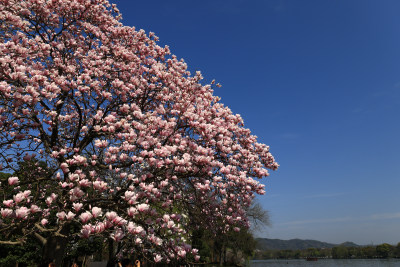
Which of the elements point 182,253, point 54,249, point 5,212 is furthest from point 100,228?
point 54,249

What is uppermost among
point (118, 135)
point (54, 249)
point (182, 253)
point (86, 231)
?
point (118, 135)

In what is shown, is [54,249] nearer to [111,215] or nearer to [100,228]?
[100,228]

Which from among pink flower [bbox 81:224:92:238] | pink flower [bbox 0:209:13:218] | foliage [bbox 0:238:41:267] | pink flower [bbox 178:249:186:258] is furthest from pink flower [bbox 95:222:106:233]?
foliage [bbox 0:238:41:267]

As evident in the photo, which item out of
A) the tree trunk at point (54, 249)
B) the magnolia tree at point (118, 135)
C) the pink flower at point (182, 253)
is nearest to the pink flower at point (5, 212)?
the magnolia tree at point (118, 135)

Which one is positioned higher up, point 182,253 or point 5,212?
point 5,212

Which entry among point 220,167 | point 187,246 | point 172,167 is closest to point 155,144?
point 172,167

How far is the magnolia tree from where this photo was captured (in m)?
6.84

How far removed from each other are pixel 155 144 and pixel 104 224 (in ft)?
9.68

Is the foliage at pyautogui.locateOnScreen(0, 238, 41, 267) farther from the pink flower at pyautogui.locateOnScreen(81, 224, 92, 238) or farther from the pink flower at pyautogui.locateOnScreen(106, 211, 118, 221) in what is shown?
the pink flower at pyautogui.locateOnScreen(106, 211, 118, 221)

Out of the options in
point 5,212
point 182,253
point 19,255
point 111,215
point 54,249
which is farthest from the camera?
point 19,255

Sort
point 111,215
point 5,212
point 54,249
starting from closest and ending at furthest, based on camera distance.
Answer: point 111,215 < point 5,212 < point 54,249

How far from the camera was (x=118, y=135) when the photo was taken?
24.6 feet

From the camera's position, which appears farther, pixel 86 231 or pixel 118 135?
pixel 118 135

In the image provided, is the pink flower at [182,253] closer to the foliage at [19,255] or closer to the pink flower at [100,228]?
the pink flower at [100,228]
